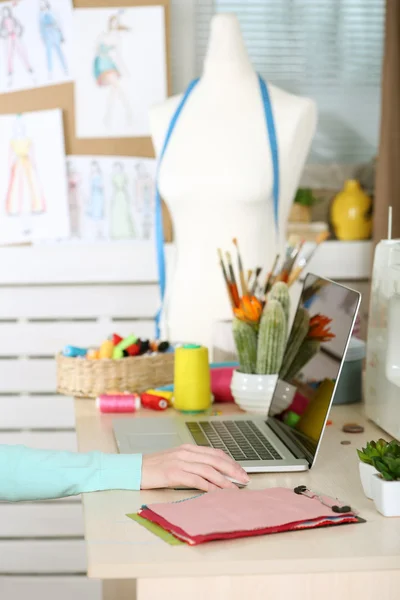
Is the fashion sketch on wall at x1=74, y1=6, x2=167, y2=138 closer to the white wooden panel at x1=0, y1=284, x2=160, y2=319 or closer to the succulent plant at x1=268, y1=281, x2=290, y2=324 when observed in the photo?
the white wooden panel at x1=0, y1=284, x2=160, y2=319

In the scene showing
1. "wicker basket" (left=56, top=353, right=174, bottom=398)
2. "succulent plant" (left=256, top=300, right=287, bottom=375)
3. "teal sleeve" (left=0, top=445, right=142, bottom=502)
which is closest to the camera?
"teal sleeve" (left=0, top=445, right=142, bottom=502)

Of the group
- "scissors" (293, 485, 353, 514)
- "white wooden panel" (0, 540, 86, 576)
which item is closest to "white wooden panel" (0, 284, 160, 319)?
"white wooden panel" (0, 540, 86, 576)

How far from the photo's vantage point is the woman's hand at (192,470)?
3.78 ft

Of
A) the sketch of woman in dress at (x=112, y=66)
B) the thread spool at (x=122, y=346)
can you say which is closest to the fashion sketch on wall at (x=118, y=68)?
the sketch of woman in dress at (x=112, y=66)

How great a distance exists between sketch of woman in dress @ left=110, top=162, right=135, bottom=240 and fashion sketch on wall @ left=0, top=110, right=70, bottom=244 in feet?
0.50

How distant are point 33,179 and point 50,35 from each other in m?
0.47

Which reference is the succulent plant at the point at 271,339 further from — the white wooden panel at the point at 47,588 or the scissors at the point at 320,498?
the white wooden panel at the point at 47,588

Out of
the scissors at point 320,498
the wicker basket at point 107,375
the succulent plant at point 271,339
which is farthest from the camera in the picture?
the wicker basket at point 107,375

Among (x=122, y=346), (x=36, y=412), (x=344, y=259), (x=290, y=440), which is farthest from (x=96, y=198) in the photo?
(x=290, y=440)

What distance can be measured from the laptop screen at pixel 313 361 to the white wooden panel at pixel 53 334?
1345 mm

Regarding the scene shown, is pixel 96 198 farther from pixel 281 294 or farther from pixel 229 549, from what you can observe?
pixel 229 549

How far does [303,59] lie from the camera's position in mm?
2969

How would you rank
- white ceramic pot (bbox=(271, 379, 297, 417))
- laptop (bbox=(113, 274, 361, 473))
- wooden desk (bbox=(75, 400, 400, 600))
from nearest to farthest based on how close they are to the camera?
wooden desk (bbox=(75, 400, 400, 600)) < laptop (bbox=(113, 274, 361, 473)) < white ceramic pot (bbox=(271, 379, 297, 417))

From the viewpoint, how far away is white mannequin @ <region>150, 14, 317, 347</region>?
2.19 m
